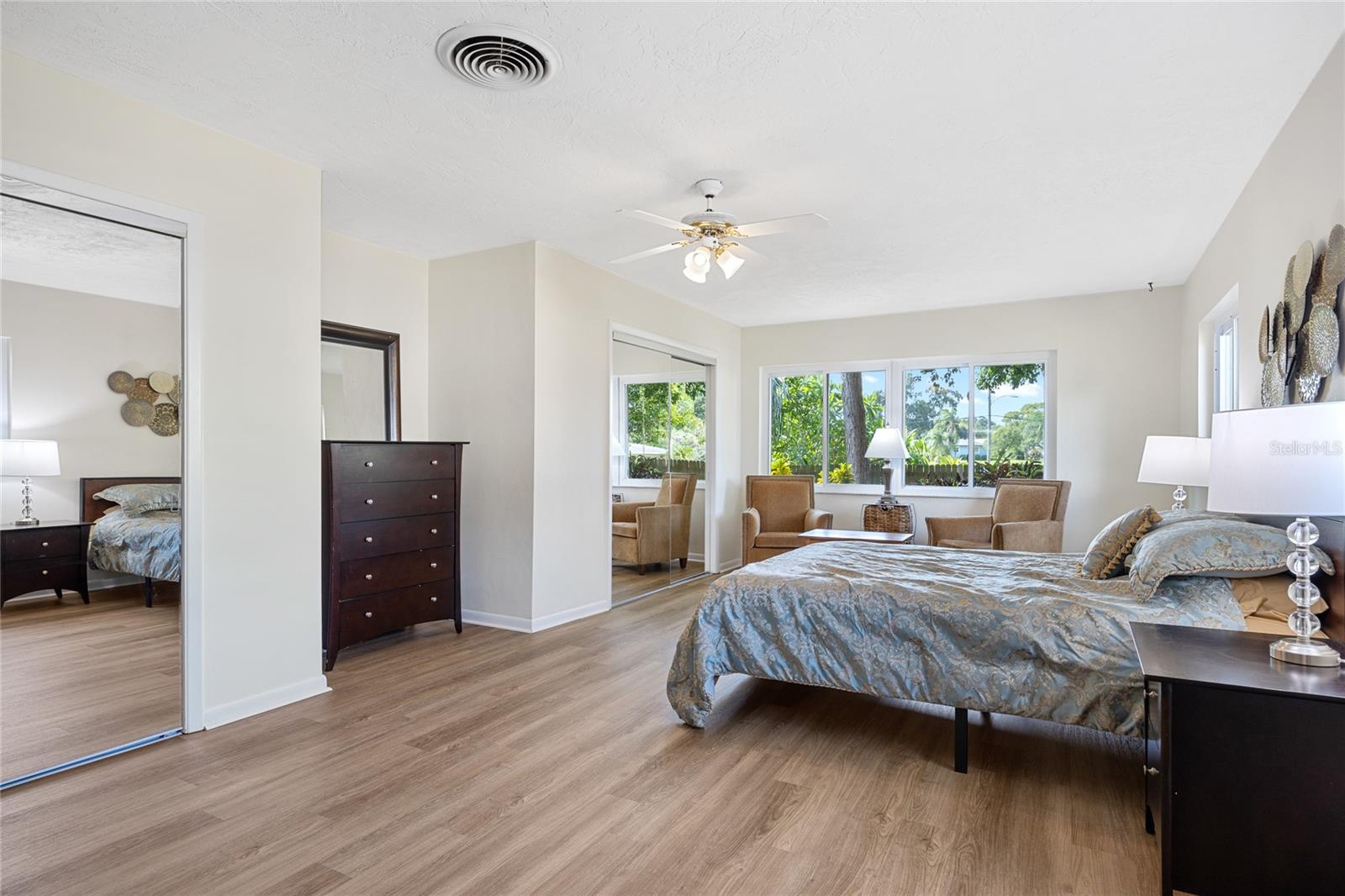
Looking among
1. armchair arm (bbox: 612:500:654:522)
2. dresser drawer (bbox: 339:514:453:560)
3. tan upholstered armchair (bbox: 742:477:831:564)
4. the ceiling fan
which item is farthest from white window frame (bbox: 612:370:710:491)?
the ceiling fan

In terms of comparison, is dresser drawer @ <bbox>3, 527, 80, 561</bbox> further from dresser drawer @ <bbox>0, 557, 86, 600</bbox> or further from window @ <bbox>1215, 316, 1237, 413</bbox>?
window @ <bbox>1215, 316, 1237, 413</bbox>

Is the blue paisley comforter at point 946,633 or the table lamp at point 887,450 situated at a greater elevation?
the table lamp at point 887,450

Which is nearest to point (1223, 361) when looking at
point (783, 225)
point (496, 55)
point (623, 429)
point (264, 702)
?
point (783, 225)

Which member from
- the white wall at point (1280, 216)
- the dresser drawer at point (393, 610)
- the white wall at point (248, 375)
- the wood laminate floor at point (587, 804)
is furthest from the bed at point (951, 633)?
the dresser drawer at point (393, 610)

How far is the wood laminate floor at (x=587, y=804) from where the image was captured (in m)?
1.93

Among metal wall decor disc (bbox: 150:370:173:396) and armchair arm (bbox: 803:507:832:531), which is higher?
metal wall decor disc (bbox: 150:370:173:396)

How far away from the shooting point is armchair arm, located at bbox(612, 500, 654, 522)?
218 inches

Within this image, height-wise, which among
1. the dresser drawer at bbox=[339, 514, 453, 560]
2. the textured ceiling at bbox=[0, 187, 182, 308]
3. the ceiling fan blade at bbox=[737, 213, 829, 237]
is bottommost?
the dresser drawer at bbox=[339, 514, 453, 560]

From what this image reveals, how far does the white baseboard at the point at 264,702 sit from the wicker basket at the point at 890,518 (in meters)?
4.57

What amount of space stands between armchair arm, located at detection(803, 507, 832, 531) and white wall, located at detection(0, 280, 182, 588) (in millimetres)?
4813

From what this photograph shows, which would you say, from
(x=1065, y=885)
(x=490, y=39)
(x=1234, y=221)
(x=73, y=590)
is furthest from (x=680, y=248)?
(x=1065, y=885)

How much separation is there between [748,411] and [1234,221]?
4.33 m

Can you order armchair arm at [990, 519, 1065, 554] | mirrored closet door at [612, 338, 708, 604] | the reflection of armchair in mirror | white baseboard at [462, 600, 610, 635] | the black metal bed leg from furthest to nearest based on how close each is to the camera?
mirrored closet door at [612, 338, 708, 604]
armchair arm at [990, 519, 1065, 554]
white baseboard at [462, 600, 610, 635]
the reflection of armchair in mirror
the black metal bed leg

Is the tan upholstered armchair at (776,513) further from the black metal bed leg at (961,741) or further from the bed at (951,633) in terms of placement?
the black metal bed leg at (961,741)
